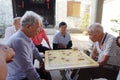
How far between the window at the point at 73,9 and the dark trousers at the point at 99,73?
6.08m

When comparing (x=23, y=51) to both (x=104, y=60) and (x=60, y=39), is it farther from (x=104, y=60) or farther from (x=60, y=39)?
(x=60, y=39)

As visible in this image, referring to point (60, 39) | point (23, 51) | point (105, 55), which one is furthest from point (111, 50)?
point (60, 39)

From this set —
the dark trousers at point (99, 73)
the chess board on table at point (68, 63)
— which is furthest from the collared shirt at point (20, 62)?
the dark trousers at point (99, 73)

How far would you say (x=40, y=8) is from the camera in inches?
264

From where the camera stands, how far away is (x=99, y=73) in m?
2.32

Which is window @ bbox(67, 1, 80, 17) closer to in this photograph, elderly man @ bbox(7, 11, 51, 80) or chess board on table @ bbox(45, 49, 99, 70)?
chess board on table @ bbox(45, 49, 99, 70)

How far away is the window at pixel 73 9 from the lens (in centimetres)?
813

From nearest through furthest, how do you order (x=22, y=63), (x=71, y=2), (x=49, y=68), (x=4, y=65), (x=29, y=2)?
(x=4, y=65) → (x=22, y=63) → (x=49, y=68) → (x=29, y=2) → (x=71, y=2)

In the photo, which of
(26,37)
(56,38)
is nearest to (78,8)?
(56,38)

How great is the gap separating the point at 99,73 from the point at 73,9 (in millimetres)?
6303

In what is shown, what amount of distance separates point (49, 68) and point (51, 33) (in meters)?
5.07

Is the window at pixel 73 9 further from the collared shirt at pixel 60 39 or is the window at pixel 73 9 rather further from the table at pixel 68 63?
the table at pixel 68 63

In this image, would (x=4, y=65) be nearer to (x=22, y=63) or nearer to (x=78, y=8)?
(x=22, y=63)

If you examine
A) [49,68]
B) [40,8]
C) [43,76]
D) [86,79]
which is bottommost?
[86,79]
